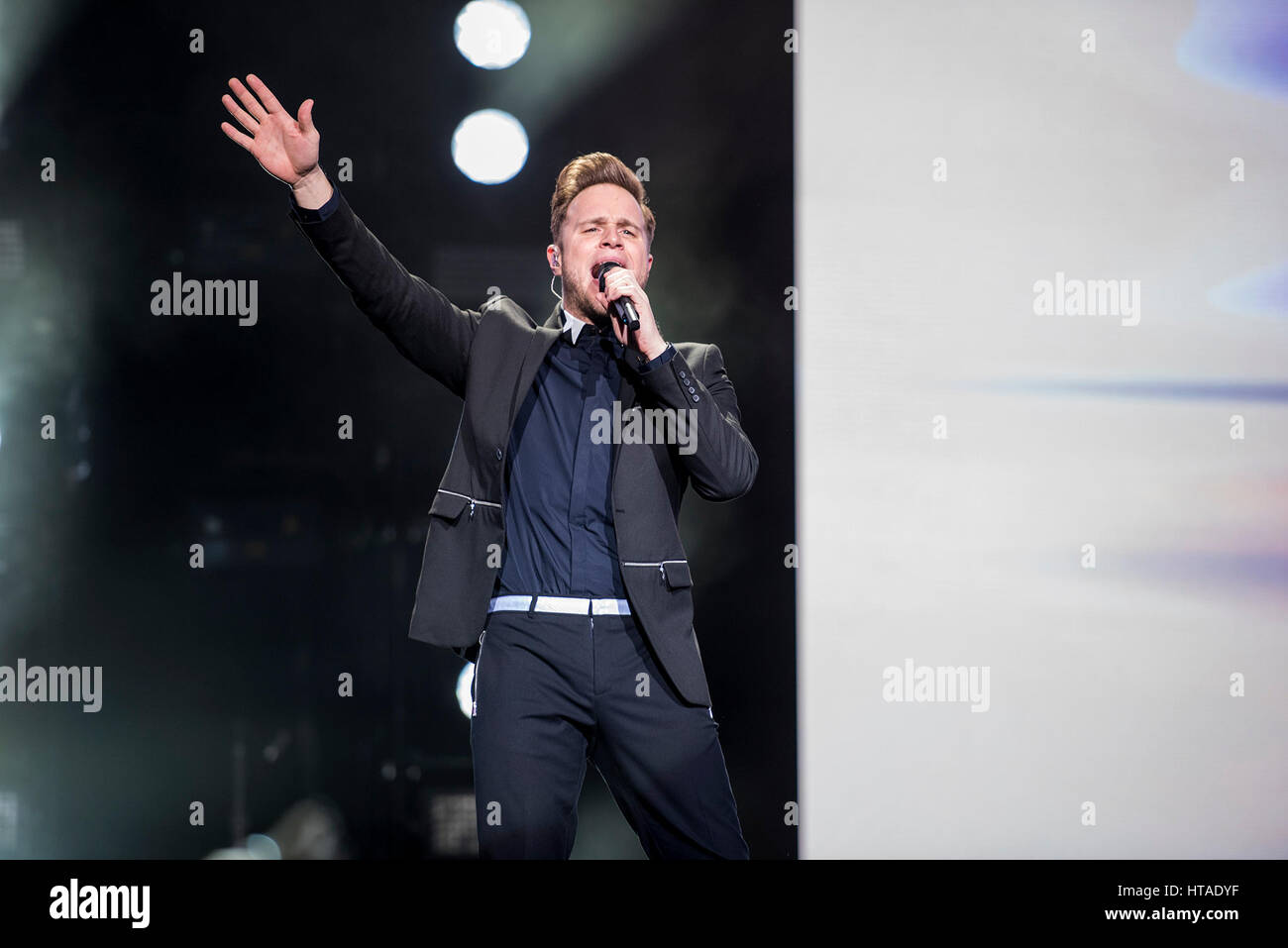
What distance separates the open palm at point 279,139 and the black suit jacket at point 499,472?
0.13 meters

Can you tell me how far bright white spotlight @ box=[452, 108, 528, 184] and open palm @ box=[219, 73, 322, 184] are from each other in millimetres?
826

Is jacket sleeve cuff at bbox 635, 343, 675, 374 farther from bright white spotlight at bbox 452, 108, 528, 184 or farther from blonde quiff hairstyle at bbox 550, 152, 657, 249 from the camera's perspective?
bright white spotlight at bbox 452, 108, 528, 184

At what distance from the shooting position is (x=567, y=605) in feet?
7.10

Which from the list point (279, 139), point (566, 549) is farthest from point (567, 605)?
point (279, 139)

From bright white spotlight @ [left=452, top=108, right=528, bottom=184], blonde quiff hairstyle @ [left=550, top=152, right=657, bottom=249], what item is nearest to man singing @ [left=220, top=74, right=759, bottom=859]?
blonde quiff hairstyle @ [left=550, top=152, right=657, bottom=249]

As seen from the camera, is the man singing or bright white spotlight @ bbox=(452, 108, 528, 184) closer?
the man singing

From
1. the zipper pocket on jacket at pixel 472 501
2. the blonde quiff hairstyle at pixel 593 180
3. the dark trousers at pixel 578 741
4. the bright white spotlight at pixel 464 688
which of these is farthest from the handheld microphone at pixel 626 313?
the bright white spotlight at pixel 464 688

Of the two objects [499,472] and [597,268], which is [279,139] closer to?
[597,268]

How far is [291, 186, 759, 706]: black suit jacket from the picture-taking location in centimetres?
219

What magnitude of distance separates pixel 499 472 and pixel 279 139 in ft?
2.56

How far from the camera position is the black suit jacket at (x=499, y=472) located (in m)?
2.19

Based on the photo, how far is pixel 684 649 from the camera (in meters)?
2.23
